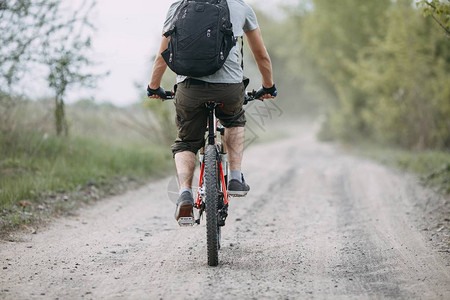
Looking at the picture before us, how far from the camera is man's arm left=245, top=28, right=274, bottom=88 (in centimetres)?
374

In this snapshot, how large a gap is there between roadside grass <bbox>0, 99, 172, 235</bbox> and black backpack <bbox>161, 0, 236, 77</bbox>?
2.45 metres

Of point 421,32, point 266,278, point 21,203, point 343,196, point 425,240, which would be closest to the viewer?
point 266,278

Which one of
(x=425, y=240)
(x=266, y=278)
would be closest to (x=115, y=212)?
(x=266, y=278)

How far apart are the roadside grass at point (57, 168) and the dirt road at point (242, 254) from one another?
0.33m

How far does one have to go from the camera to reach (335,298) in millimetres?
3025

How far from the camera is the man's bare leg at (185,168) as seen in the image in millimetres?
3768

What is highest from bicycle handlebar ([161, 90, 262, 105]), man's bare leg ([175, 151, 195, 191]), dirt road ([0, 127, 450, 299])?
bicycle handlebar ([161, 90, 262, 105])

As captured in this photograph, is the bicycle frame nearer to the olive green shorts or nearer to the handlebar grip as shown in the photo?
the olive green shorts

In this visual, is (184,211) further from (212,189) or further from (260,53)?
(260,53)

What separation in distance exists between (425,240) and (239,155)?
1965 millimetres

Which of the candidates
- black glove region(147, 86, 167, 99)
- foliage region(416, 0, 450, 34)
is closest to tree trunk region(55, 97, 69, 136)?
black glove region(147, 86, 167, 99)

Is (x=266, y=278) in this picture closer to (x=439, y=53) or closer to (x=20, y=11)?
(x=20, y=11)

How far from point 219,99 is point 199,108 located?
178mm

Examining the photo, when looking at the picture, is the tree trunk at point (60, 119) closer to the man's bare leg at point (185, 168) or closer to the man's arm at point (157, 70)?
the man's arm at point (157, 70)
